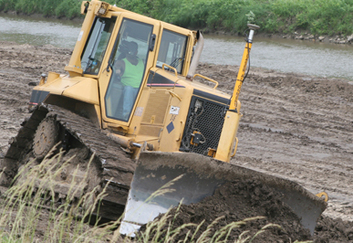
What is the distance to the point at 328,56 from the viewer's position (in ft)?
78.4

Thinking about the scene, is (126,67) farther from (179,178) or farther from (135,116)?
(179,178)

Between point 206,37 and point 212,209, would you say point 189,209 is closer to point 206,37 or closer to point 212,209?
point 212,209

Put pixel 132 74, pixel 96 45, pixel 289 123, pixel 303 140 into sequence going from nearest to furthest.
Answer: pixel 132 74, pixel 96 45, pixel 303 140, pixel 289 123

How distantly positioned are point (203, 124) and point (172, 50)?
4.54 ft

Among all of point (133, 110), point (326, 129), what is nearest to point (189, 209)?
point (133, 110)

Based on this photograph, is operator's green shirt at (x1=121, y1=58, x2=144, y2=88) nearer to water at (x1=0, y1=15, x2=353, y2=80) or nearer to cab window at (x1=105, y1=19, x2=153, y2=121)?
cab window at (x1=105, y1=19, x2=153, y2=121)

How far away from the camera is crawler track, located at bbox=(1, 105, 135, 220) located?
16.5 ft

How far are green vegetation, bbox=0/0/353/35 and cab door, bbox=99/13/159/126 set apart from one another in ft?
80.7

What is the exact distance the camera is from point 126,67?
6.55m

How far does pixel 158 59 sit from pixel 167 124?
102 centimetres

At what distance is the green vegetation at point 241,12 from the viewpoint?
31359 mm

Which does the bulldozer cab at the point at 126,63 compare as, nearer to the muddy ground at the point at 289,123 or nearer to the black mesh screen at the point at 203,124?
the black mesh screen at the point at 203,124

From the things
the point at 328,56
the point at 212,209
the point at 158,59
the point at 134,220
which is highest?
the point at 328,56

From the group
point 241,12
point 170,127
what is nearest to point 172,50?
point 170,127
